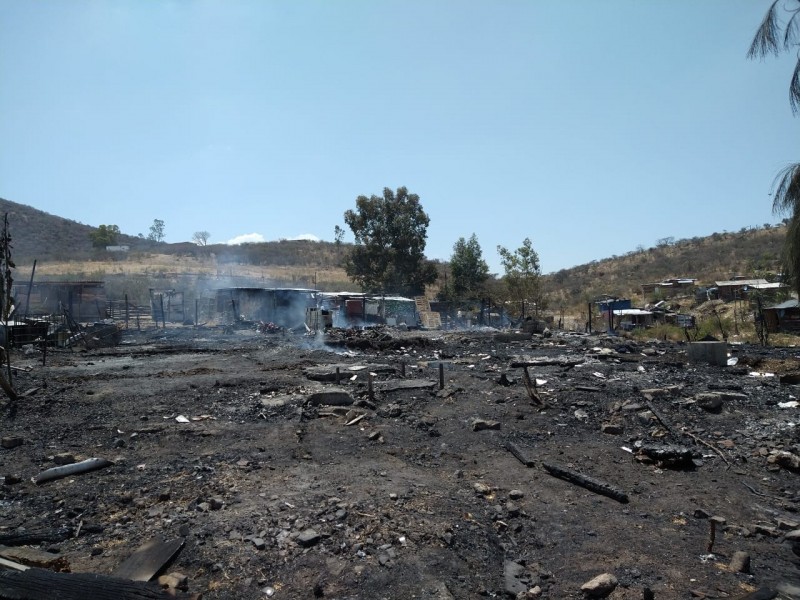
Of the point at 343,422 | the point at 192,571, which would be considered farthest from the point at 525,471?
the point at 192,571

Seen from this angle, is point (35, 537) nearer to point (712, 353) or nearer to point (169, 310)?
point (712, 353)

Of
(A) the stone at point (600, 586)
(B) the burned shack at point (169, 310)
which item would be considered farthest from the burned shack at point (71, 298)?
(A) the stone at point (600, 586)

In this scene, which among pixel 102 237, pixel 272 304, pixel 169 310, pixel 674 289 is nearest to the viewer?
pixel 272 304

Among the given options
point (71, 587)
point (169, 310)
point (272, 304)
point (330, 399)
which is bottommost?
point (71, 587)

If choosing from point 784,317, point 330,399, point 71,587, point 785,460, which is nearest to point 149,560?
point 71,587

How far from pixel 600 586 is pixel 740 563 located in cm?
125

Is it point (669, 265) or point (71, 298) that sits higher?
point (669, 265)

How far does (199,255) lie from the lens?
68688mm

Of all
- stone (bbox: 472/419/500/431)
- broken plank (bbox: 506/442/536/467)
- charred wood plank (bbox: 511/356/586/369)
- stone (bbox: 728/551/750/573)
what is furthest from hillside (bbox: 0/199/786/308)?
stone (bbox: 728/551/750/573)

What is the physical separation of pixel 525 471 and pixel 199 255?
6899 centimetres

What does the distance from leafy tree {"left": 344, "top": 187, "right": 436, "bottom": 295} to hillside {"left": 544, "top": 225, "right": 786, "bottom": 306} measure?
14.2m

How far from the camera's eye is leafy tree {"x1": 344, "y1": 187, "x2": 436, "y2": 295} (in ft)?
135

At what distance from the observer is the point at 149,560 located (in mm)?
3832

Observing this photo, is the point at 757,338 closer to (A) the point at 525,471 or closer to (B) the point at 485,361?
(B) the point at 485,361
